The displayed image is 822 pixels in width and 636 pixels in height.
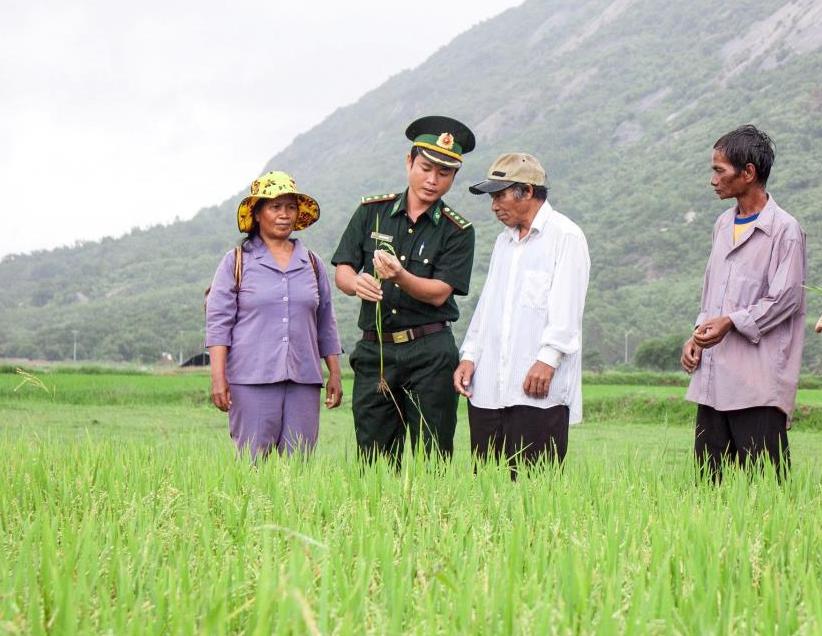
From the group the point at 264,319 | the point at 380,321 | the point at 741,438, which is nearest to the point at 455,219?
the point at 380,321

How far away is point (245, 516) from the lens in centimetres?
331

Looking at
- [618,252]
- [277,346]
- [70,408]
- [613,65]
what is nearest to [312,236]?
[618,252]

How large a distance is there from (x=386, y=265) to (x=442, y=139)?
1.98 ft

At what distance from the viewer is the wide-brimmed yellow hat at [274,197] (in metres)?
4.62

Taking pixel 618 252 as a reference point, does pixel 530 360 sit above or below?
below

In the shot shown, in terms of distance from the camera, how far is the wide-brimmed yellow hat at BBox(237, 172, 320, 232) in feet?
15.2

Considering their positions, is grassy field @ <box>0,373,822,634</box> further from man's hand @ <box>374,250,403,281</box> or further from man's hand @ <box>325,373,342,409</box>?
man's hand @ <box>374,250,403,281</box>

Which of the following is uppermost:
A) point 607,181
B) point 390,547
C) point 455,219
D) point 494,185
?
point 607,181

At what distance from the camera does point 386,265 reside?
4.16 m

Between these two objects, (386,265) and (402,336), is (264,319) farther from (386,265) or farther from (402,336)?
(386,265)

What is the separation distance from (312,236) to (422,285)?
124126mm

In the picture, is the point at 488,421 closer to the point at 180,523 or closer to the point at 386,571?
the point at 180,523

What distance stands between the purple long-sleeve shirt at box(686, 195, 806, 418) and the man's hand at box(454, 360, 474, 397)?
88 cm

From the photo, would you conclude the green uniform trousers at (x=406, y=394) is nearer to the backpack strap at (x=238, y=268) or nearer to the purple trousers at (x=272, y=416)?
the purple trousers at (x=272, y=416)
